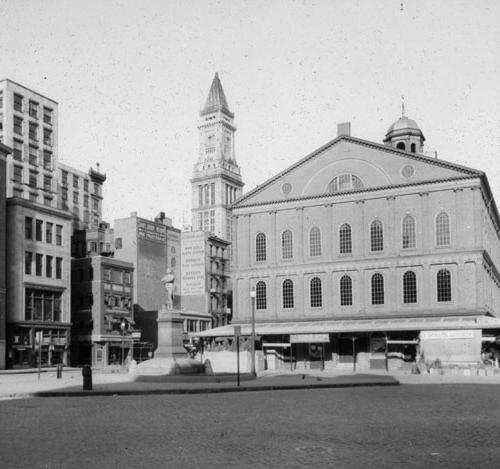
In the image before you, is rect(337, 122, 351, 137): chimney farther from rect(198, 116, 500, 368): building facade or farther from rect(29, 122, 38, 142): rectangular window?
rect(29, 122, 38, 142): rectangular window

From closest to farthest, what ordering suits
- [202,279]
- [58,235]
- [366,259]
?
[366,259]
[58,235]
[202,279]

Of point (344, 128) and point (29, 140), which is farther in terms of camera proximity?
point (29, 140)

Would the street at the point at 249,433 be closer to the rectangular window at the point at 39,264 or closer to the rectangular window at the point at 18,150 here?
the rectangular window at the point at 39,264

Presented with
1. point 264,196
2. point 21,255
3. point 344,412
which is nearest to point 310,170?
point 264,196

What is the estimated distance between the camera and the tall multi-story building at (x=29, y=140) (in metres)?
82.3

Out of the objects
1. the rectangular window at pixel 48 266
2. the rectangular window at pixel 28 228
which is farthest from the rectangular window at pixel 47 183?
the rectangular window at pixel 28 228

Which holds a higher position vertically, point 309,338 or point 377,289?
point 377,289

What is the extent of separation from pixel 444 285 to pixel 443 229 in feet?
14.3

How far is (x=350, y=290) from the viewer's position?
62.0 m

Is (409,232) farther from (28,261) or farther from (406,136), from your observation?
(28,261)

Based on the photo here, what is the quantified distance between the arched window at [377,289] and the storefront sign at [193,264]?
43.0m

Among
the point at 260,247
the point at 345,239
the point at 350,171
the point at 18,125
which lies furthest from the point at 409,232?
the point at 18,125

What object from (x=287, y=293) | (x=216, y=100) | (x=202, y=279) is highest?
(x=216, y=100)

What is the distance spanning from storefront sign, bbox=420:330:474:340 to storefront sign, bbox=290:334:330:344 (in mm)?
7506
